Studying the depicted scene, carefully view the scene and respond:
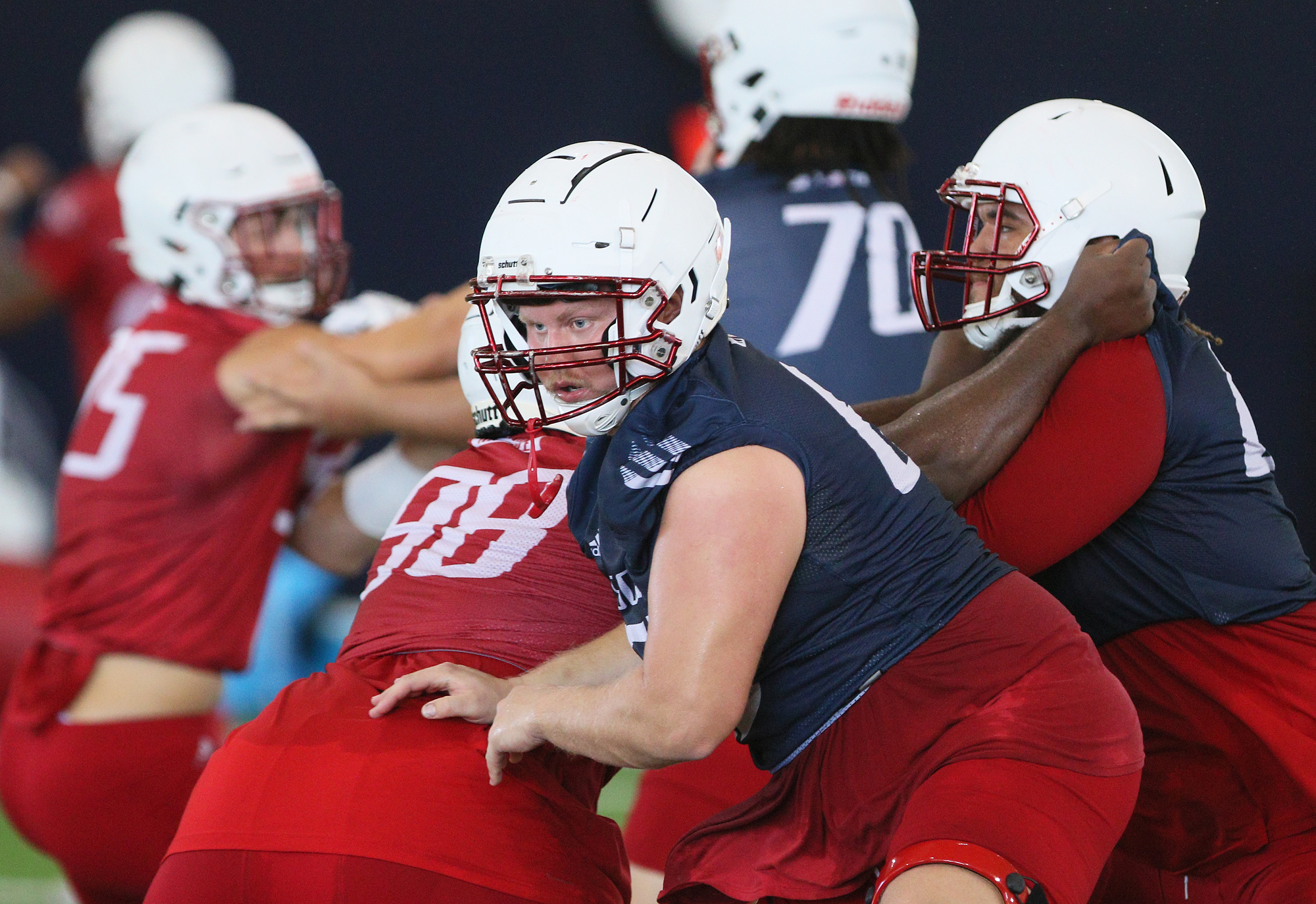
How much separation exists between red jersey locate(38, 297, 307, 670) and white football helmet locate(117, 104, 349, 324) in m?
0.27

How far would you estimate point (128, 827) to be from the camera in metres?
3.18

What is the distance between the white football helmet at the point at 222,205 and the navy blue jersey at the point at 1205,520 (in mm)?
2277

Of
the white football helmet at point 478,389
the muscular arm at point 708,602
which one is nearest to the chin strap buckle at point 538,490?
the white football helmet at point 478,389

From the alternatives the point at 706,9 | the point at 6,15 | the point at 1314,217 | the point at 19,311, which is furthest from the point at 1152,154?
the point at 6,15

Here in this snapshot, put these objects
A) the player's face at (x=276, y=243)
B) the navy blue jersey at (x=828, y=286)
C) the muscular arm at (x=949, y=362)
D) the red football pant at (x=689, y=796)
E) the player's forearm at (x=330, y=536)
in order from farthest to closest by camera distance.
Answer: the player's face at (x=276, y=243) → the player's forearm at (x=330, y=536) → the navy blue jersey at (x=828, y=286) → the red football pant at (x=689, y=796) → the muscular arm at (x=949, y=362)

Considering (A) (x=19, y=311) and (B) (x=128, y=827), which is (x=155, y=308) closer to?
(B) (x=128, y=827)

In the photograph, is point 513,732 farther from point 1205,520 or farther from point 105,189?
point 105,189

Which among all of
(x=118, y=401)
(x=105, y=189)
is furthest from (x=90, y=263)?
(x=118, y=401)

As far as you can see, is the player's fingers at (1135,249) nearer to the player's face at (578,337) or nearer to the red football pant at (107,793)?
the player's face at (578,337)

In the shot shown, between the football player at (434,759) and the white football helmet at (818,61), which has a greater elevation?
the white football helmet at (818,61)

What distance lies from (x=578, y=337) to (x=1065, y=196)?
35.3 inches

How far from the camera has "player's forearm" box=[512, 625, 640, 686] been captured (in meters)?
2.17

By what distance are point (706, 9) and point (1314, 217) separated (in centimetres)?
381

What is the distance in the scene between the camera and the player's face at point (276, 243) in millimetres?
3650
